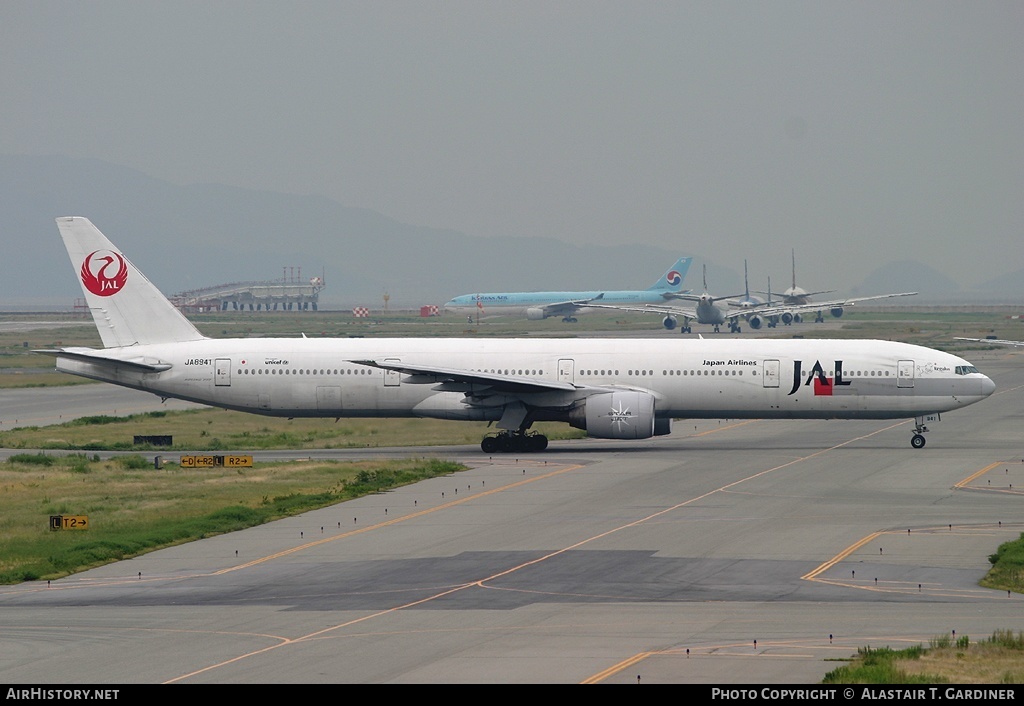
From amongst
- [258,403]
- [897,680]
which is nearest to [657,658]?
[897,680]

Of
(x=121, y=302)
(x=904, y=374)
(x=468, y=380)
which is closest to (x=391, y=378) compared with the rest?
(x=468, y=380)

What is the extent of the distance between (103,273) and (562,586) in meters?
34.4

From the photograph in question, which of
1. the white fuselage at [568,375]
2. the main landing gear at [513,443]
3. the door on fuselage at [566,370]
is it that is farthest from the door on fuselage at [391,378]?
the door on fuselage at [566,370]

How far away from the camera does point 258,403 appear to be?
54.3m

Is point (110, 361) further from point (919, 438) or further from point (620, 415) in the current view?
point (919, 438)

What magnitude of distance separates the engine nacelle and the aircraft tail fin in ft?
57.2

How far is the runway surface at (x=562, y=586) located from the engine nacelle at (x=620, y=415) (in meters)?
4.71

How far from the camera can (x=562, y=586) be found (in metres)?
27.3

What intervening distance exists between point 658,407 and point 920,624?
96.0 ft

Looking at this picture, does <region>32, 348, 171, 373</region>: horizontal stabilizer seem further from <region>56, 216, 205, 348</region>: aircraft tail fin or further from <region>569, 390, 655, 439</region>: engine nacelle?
<region>569, 390, 655, 439</region>: engine nacelle

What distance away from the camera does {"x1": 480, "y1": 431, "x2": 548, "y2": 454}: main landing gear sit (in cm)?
5269

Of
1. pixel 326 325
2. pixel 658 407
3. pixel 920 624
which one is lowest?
pixel 920 624

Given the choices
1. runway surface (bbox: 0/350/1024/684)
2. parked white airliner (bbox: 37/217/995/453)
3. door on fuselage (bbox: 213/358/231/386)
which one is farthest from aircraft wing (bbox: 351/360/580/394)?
door on fuselage (bbox: 213/358/231/386)
